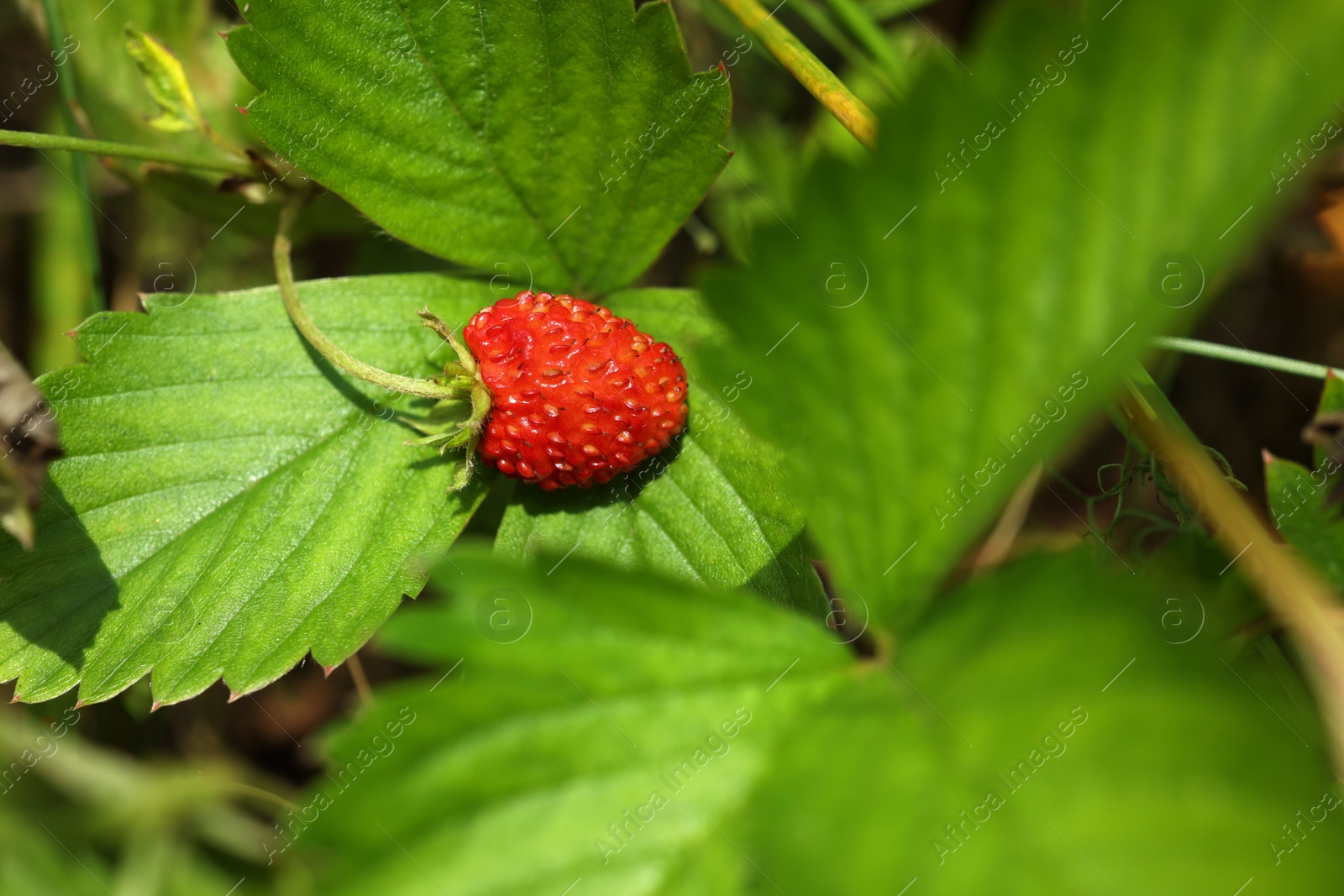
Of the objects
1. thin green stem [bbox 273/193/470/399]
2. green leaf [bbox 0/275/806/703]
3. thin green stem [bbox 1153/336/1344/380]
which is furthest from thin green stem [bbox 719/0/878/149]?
thin green stem [bbox 273/193/470/399]

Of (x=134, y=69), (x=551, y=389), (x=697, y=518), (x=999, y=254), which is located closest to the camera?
(x=999, y=254)

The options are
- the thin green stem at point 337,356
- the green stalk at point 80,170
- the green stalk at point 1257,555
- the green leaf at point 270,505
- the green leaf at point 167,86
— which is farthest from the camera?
the green stalk at point 80,170

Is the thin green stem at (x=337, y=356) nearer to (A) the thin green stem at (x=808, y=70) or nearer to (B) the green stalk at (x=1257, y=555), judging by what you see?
(A) the thin green stem at (x=808, y=70)

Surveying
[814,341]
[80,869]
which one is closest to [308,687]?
[80,869]

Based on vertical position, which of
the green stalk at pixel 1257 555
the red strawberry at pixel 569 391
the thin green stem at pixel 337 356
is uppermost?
the thin green stem at pixel 337 356

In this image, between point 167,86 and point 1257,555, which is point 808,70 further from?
point 167,86

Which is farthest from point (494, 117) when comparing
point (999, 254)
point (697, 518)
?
point (999, 254)

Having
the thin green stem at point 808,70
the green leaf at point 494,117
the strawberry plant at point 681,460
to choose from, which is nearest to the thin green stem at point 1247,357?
Answer: the strawberry plant at point 681,460
